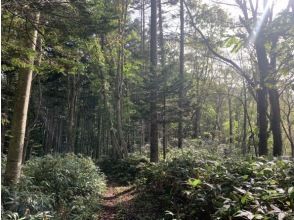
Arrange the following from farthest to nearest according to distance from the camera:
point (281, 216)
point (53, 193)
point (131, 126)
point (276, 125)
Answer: point (131, 126) → point (276, 125) → point (53, 193) → point (281, 216)

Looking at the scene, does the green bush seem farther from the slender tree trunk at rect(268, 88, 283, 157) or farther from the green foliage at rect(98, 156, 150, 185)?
the slender tree trunk at rect(268, 88, 283, 157)

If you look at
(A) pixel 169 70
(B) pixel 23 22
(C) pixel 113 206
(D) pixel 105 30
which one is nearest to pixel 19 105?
(B) pixel 23 22

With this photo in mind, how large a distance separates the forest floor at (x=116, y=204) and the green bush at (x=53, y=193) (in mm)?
299

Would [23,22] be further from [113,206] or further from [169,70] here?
[169,70]

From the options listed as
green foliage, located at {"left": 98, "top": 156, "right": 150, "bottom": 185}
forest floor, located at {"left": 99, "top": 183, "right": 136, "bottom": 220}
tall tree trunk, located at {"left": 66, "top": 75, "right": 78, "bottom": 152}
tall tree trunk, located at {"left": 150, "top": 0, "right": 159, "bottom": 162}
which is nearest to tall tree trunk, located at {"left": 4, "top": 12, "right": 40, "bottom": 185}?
forest floor, located at {"left": 99, "top": 183, "right": 136, "bottom": 220}

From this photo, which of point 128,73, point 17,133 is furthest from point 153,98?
point 17,133

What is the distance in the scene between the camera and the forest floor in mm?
6707

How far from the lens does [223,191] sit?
4.97 meters

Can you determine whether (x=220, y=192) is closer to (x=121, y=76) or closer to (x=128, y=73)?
(x=121, y=76)

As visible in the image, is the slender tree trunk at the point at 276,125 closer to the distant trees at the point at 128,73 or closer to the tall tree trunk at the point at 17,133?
the distant trees at the point at 128,73

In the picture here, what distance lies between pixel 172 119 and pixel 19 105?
9.00 metres

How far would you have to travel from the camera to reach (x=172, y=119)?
14602 mm

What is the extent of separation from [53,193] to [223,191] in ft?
11.3

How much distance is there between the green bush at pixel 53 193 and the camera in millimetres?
5270
